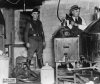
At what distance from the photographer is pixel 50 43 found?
6.59 metres

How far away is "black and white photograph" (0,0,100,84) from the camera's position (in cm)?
334

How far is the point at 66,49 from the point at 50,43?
2880 millimetres

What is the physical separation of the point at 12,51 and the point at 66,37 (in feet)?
10.2

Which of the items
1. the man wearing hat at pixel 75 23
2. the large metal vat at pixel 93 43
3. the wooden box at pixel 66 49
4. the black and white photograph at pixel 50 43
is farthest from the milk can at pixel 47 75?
the man wearing hat at pixel 75 23

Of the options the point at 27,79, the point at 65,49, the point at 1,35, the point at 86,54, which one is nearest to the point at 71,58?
the point at 65,49

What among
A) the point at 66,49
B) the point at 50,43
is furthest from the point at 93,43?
the point at 50,43

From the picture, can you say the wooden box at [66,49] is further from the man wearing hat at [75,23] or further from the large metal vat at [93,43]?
the man wearing hat at [75,23]

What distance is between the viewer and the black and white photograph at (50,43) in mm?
3340

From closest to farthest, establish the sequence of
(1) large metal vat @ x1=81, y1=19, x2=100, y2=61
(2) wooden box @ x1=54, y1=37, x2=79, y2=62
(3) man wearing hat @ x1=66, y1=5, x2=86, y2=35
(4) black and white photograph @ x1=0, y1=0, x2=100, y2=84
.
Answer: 1. (1) large metal vat @ x1=81, y1=19, x2=100, y2=61
2. (4) black and white photograph @ x1=0, y1=0, x2=100, y2=84
3. (2) wooden box @ x1=54, y1=37, x2=79, y2=62
4. (3) man wearing hat @ x1=66, y1=5, x2=86, y2=35

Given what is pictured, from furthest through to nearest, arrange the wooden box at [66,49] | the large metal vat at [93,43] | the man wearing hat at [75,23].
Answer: the man wearing hat at [75,23]
the wooden box at [66,49]
the large metal vat at [93,43]

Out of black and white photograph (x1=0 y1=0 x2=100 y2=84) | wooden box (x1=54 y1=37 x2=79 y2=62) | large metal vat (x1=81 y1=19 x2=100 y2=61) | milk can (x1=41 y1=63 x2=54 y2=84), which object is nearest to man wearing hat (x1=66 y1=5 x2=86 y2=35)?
black and white photograph (x1=0 y1=0 x2=100 y2=84)

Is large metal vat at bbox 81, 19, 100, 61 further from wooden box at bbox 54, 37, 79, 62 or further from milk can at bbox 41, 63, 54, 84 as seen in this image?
milk can at bbox 41, 63, 54, 84

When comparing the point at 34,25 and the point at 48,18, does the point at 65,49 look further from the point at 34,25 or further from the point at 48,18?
the point at 48,18

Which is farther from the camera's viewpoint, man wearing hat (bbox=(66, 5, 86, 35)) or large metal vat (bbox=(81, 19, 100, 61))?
man wearing hat (bbox=(66, 5, 86, 35))
